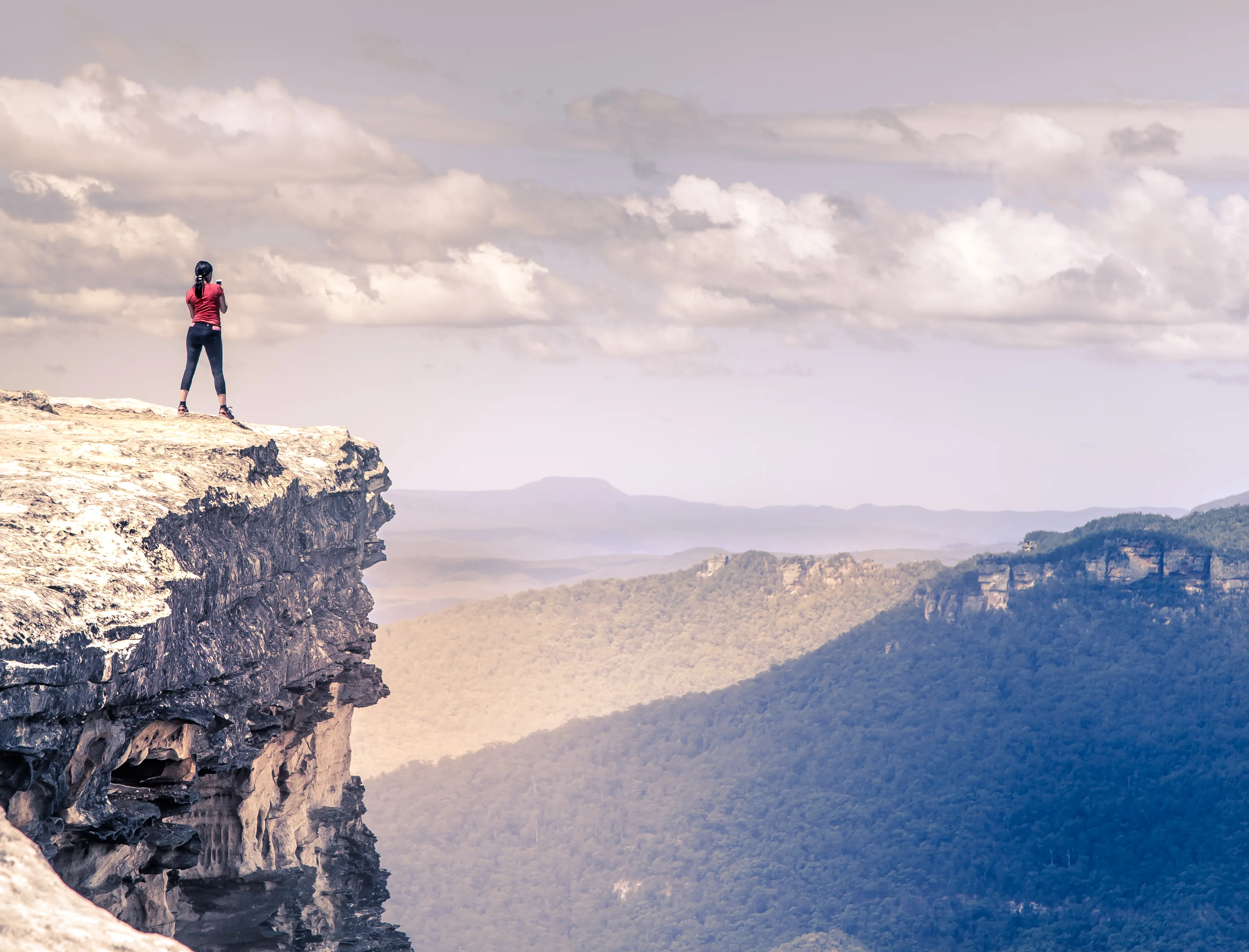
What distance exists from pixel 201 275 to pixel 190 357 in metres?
1.72

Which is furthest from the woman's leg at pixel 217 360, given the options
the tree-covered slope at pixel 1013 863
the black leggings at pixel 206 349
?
the tree-covered slope at pixel 1013 863

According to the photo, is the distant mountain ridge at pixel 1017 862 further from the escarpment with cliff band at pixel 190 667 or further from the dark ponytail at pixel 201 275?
the dark ponytail at pixel 201 275

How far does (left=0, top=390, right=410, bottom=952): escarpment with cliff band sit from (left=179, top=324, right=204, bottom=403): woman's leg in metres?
1.03

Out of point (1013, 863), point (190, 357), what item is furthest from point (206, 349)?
point (1013, 863)

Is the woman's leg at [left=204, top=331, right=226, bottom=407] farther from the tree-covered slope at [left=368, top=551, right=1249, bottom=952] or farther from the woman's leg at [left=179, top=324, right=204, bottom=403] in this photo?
the tree-covered slope at [left=368, top=551, right=1249, bottom=952]

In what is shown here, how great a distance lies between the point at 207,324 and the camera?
29.4 meters

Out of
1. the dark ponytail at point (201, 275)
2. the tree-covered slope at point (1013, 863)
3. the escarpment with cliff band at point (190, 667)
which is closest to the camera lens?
the escarpment with cliff band at point (190, 667)

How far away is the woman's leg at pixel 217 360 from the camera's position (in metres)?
29.5

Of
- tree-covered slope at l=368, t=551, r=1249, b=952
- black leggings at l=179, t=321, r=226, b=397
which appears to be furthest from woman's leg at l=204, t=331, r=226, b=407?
tree-covered slope at l=368, t=551, r=1249, b=952

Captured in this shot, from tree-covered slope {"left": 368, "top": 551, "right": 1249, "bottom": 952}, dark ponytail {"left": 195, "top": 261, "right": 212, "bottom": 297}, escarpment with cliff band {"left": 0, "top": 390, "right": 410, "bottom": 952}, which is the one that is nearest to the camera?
escarpment with cliff band {"left": 0, "top": 390, "right": 410, "bottom": 952}

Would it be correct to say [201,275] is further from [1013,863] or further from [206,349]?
[1013,863]

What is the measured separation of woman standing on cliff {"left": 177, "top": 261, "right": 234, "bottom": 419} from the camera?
29328mm

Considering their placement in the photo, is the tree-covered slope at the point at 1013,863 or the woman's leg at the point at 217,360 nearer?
the woman's leg at the point at 217,360

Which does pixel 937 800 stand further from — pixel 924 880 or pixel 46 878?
pixel 46 878
